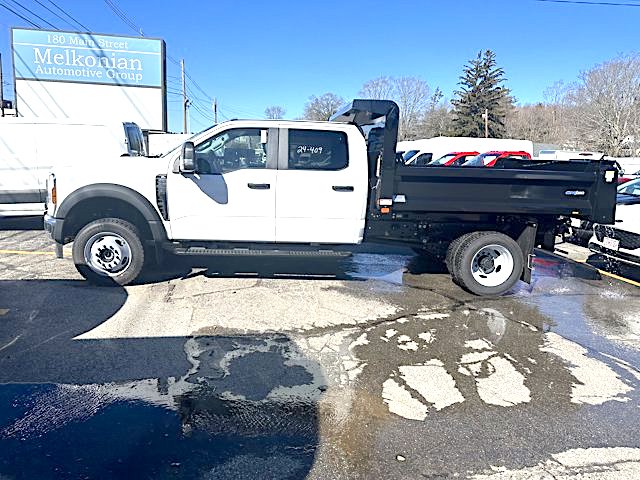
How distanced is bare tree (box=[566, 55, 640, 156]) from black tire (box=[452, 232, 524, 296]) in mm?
55080

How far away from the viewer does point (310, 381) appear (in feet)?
12.8

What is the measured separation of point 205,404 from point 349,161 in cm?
354

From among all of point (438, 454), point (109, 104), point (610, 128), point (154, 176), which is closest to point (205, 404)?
point (438, 454)

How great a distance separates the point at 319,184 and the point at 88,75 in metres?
20.4

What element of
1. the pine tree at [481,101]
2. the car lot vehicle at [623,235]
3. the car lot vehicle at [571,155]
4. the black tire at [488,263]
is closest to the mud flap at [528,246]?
the black tire at [488,263]

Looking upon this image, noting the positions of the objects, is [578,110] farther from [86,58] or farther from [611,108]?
[86,58]

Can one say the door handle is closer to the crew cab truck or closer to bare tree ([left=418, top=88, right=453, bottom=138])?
the crew cab truck

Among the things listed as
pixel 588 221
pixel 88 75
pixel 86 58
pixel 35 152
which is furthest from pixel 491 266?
pixel 86 58

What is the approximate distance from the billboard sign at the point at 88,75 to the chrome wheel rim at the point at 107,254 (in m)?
17.7

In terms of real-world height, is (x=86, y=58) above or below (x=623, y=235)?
above

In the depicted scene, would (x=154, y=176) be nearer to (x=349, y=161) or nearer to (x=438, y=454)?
(x=349, y=161)

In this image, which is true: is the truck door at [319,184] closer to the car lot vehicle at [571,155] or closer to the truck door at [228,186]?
the truck door at [228,186]

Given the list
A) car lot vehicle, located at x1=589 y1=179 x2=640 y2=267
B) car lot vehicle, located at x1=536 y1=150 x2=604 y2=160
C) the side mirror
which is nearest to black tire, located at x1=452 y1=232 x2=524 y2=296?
car lot vehicle, located at x1=589 y1=179 x2=640 y2=267

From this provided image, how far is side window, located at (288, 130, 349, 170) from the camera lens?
5.98 meters
